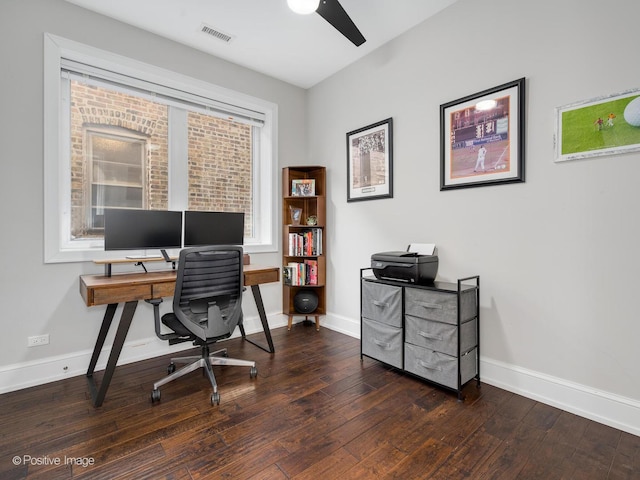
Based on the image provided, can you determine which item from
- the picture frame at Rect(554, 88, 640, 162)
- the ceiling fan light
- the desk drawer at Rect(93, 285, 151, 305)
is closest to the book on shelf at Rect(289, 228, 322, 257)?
the desk drawer at Rect(93, 285, 151, 305)

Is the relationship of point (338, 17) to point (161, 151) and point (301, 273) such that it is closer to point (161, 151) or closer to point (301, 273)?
point (161, 151)

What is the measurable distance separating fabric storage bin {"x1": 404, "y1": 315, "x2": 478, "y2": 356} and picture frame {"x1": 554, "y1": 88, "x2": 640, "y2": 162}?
129 cm

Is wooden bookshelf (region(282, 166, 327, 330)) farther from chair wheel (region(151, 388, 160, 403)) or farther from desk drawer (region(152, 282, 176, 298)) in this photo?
chair wheel (region(151, 388, 160, 403))

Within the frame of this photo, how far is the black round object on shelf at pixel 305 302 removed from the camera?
3666 millimetres

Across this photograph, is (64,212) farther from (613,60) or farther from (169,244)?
(613,60)

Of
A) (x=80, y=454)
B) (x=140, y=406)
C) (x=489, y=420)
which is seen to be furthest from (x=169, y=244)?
(x=489, y=420)

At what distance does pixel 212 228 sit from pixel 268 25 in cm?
189

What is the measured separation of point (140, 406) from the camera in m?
2.09

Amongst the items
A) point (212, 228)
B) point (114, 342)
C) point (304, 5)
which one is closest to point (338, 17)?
point (304, 5)

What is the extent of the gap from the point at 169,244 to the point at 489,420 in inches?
106

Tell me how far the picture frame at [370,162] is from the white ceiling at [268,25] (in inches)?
31.7

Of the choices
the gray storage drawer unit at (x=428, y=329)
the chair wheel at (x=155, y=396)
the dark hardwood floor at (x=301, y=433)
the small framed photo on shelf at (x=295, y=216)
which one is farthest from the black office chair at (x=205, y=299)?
the small framed photo on shelf at (x=295, y=216)

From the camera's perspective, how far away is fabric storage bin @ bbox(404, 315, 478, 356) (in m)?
2.17

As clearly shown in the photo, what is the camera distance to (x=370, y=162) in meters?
3.27
